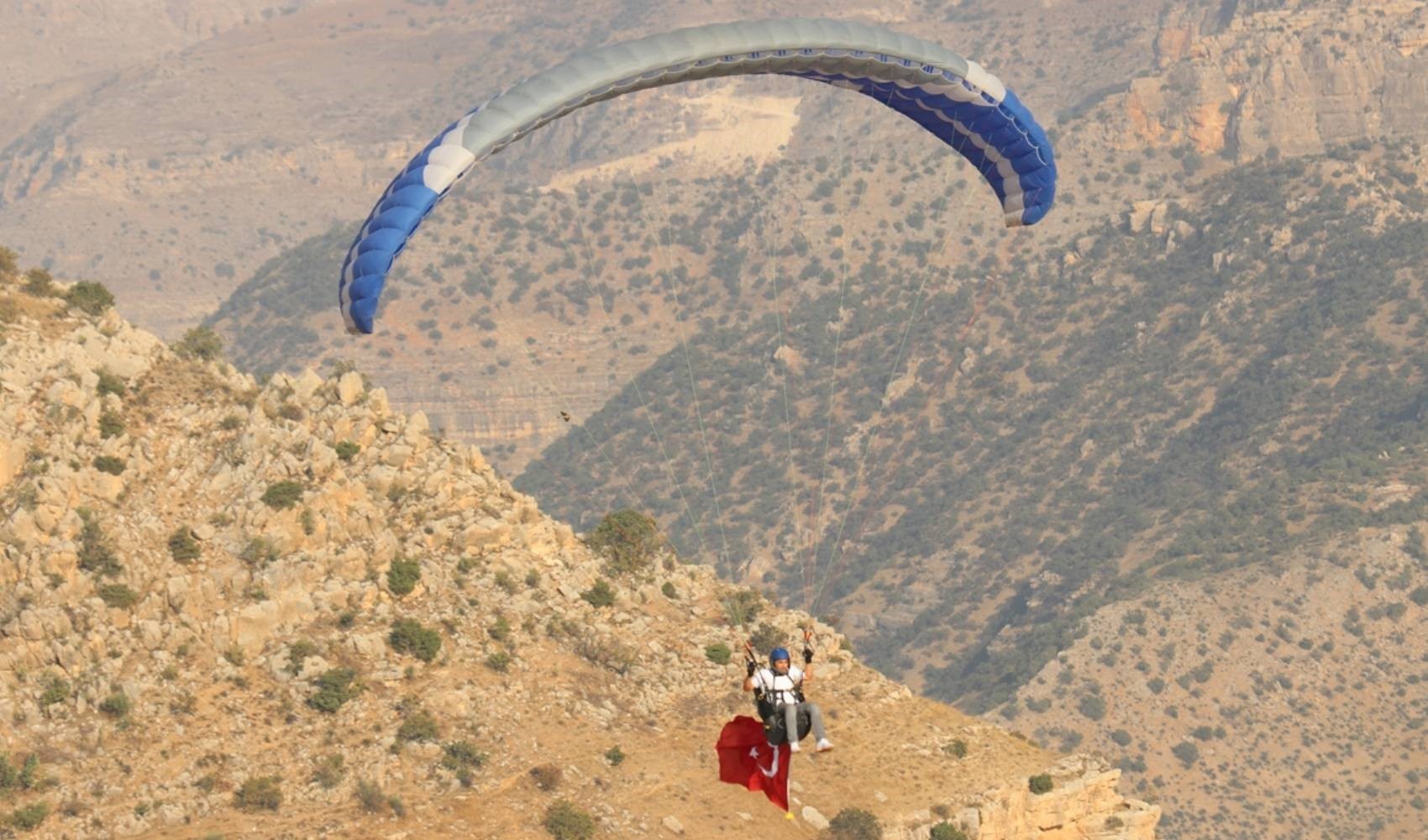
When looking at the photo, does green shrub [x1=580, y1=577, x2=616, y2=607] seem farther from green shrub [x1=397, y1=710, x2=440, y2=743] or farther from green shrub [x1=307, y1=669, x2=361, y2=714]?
green shrub [x1=307, y1=669, x2=361, y2=714]

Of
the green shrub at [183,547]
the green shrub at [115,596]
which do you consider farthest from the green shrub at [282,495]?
the green shrub at [115,596]

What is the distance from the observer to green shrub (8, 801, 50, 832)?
5556 centimetres

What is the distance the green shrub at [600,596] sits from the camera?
6775cm

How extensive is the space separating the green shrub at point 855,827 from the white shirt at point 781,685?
16182 millimetres

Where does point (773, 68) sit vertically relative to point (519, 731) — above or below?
above

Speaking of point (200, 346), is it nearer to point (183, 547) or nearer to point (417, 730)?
point (183, 547)

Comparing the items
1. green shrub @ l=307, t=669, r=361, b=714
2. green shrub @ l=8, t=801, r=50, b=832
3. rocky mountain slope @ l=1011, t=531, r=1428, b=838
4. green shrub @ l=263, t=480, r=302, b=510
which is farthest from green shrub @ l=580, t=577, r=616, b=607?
rocky mountain slope @ l=1011, t=531, r=1428, b=838

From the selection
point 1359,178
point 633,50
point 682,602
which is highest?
point 1359,178

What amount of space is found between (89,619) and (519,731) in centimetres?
1202

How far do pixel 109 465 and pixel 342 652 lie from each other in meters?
8.33

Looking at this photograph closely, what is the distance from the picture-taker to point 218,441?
65125 mm

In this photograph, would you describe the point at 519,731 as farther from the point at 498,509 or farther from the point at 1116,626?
the point at 1116,626

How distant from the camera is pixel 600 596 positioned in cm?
6769

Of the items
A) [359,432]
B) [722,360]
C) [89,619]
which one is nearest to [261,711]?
[89,619]
